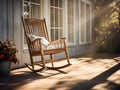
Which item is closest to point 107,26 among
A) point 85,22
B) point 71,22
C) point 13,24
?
point 85,22

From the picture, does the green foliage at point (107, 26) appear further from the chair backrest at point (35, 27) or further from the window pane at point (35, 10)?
the chair backrest at point (35, 27)

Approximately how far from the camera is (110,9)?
12.1 meters

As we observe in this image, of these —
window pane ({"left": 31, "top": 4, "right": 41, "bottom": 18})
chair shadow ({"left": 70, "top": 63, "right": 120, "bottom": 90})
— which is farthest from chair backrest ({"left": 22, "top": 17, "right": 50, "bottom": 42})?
chair shadow ({"left": 70, "top": 63, "right": 120, "bottom": 90})

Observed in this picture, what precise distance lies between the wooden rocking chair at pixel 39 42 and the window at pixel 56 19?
1.41 meters

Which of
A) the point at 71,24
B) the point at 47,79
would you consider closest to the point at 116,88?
the point at 47,79

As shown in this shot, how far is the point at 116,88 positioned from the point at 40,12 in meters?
3.93

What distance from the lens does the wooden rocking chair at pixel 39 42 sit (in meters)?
5.64

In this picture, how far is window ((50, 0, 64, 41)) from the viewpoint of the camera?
8.03m

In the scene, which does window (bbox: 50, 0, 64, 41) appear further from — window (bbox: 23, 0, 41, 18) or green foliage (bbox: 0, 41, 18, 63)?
green foliage (bbox: 0, 41, 18, 63)

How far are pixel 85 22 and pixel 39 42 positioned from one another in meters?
5.36

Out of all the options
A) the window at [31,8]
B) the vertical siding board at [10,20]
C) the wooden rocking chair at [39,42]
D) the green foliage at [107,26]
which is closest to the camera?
the wooden rocking chair at [39,42]

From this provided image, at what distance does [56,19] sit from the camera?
8.34 m

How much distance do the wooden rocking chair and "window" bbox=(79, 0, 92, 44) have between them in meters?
3.66

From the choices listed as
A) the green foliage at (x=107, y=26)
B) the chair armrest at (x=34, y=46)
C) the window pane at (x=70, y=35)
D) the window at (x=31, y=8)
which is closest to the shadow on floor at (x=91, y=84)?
the chair armrest at (x=34, y=46)
